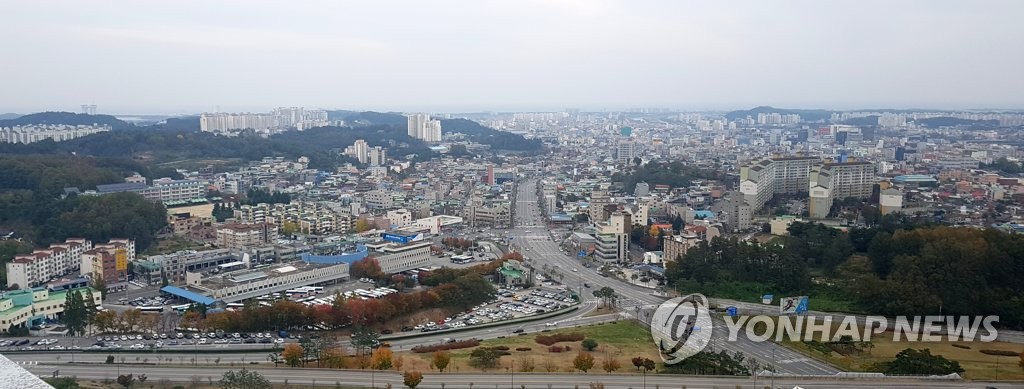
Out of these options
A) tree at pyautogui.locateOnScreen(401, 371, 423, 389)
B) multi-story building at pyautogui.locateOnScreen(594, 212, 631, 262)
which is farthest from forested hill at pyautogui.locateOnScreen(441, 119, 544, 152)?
tree at pyautogui.locateOnScreen(401, 371, 423, 389)

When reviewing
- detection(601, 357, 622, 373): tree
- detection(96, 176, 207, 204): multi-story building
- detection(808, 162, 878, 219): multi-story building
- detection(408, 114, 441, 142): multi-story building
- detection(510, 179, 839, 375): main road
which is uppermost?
detection(408, 114, 441, 142): multi-story building

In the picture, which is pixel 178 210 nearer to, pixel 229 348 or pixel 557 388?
pixel 229 348

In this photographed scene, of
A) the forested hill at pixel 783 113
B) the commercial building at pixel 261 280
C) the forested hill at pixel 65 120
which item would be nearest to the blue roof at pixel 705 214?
the commercial building at pixel 261 280

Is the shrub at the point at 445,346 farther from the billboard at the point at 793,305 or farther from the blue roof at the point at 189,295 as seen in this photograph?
the billboard at the point at 793,305

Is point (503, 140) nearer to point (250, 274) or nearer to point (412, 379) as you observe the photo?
point (250, 274)

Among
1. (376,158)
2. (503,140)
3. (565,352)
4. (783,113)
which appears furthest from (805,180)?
(783,113)

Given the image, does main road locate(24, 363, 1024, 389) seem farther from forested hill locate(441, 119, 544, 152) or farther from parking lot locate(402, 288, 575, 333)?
forested hill locate(441, 119, 544, 152)
